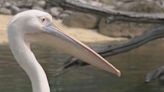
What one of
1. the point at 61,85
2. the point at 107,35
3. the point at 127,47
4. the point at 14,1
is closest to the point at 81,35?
the point at 107,35

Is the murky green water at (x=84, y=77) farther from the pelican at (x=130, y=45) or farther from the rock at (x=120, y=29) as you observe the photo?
the rock at (x=120, y=29)

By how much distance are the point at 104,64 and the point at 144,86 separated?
18.5 ft

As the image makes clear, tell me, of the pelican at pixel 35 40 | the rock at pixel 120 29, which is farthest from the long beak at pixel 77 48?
the rock at pixel 120 29

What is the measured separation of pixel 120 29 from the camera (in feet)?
62.1

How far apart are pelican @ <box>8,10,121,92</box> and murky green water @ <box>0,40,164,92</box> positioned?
4830mm

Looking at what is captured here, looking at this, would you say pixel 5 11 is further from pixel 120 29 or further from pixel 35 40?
pixel 35 40

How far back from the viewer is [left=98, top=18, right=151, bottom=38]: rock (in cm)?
1870

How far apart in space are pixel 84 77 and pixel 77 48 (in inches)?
248

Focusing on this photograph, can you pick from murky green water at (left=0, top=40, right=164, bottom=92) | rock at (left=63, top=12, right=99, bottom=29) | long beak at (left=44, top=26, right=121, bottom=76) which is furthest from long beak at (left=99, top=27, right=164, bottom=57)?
rock at (left=63, top=12, right=99, bottom=29)

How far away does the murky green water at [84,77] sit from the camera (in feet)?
31.1

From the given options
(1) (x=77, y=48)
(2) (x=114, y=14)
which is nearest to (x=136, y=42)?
(2) (x=114, y=14)

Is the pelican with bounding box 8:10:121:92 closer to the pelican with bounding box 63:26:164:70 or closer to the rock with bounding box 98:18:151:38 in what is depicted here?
the pelican with bounding box 63:26:164:70

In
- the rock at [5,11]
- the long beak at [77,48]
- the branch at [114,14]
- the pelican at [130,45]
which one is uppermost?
the long beak at [77,48]

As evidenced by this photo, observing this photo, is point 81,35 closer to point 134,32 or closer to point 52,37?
point 134,32
